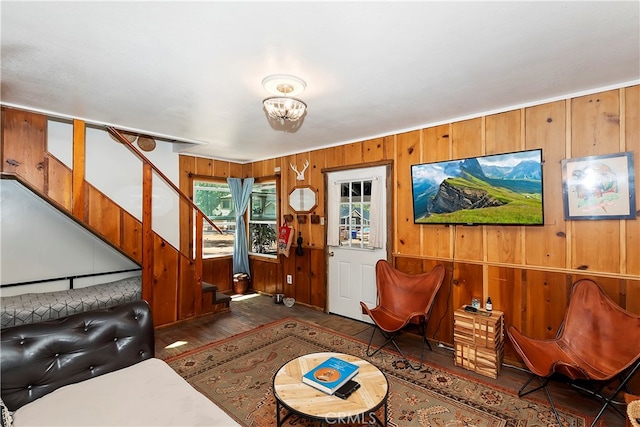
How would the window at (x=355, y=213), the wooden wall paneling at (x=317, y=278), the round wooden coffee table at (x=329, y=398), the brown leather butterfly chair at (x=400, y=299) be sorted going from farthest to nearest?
the wooden wall paneling at (x=317, y=278)
the window at (x=355, y=213)
the brown leather butterfly chair at (x=400, y=299)
the round wooden coffee table at (x=329, y=398)

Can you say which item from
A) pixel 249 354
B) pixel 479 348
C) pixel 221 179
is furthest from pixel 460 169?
pixel 221 179

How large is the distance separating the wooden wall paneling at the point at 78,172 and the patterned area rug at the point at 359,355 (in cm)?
188

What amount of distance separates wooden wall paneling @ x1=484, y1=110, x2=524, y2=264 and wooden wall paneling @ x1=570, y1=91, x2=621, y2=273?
1.33 feet

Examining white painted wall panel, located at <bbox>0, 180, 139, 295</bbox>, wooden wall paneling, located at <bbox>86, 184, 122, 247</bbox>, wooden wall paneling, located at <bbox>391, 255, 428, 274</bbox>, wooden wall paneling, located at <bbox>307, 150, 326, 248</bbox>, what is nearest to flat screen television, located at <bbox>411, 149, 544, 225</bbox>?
wooden wall paneling, located at <bbox>391, 255, 428, 274</bbox>

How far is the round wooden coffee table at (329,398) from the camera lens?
64.7 inches

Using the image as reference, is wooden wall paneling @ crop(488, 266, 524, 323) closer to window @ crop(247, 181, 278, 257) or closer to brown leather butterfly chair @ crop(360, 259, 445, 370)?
brown leather butterfly chair @ crop(360, 259, 445, 370)

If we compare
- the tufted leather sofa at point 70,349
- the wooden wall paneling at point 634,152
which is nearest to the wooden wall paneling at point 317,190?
the tufted leather sofa at point 70,349

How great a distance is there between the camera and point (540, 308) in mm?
2818

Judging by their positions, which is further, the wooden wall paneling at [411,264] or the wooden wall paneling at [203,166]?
the wooden wall paneling at [203,166]

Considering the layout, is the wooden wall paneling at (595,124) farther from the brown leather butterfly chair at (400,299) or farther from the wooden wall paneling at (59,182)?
the wooden wall paneling at (59,182)

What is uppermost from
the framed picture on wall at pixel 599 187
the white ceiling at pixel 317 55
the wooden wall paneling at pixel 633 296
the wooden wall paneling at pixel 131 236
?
the white ceiling at pixel 317 55

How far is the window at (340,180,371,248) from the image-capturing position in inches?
165

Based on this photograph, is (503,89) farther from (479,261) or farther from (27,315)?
(27,315)

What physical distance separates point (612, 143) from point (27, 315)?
5803 millimetres
